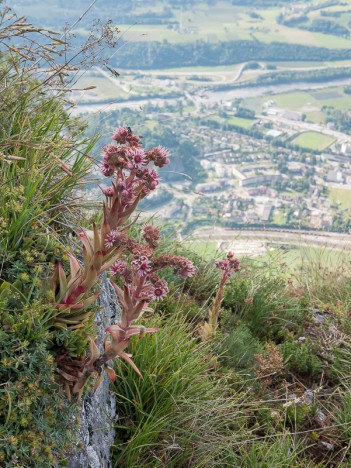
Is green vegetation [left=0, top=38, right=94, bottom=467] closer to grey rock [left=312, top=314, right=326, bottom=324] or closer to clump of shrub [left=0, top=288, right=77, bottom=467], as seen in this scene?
clump of shrub [left=0, top=288, right=77, bottom=467]

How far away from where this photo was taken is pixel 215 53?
128 feet

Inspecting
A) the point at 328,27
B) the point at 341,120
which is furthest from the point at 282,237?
the point at 328,27

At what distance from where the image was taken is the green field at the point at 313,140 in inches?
1090

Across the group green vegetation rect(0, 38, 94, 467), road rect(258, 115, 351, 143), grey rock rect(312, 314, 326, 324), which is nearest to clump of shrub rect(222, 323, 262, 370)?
grey rock rect(312, 314, 326, 324)

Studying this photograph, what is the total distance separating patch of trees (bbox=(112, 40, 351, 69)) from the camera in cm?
3069

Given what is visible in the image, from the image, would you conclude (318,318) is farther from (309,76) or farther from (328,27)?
(328,27)

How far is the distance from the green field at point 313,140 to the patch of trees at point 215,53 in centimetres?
969

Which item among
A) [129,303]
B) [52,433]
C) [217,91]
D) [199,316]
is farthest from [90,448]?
[217,91]

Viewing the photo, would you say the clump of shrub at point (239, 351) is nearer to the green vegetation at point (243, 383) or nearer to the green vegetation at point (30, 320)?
the green vegetation at point (243, 383)

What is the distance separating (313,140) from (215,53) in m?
13.7

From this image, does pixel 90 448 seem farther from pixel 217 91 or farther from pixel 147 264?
pixel 217 91

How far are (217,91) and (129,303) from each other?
33096mm

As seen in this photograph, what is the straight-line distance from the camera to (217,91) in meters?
34.4

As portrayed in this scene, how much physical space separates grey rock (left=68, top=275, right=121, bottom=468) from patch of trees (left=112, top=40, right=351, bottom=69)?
27117mm
